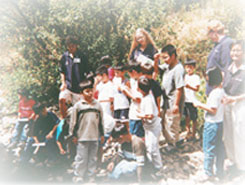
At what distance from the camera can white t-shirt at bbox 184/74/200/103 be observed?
372 cm

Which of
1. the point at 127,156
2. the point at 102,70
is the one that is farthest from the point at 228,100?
the point at 102,70

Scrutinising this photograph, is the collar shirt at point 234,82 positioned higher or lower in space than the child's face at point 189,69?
lower

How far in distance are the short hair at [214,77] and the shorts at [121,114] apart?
4.10ft

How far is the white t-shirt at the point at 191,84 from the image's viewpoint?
372cm

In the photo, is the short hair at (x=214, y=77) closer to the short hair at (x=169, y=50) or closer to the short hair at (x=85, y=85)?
the short hair at (x=169, y=50)

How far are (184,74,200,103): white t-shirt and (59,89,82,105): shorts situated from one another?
5.13 feet

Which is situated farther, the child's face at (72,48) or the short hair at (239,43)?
the child's face at (72,48)

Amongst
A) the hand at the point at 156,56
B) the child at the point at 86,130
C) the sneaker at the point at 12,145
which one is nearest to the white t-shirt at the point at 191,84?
the hand at the point at 156,56

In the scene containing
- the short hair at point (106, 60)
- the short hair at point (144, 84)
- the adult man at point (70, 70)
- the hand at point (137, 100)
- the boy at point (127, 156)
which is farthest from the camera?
the short hair at point (106, 60)

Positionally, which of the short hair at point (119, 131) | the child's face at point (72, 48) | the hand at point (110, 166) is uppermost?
the child's face at point (72, 48)

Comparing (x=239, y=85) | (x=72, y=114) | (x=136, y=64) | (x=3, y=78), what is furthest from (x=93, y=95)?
(x=239, y=85)

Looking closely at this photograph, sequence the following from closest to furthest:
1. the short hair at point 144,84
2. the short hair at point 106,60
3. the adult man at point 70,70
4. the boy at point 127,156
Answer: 1. the short hair at point 144,84
2. the boy at point 127,156
3. the adult man at point 70,70
4. the short hair at point 106,60

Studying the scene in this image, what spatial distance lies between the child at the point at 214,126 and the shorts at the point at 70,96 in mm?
1696

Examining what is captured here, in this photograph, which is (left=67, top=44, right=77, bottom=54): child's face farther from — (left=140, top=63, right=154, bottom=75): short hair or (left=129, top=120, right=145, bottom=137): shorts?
(left=129, top=120, right=145, bottom=137): shorts
